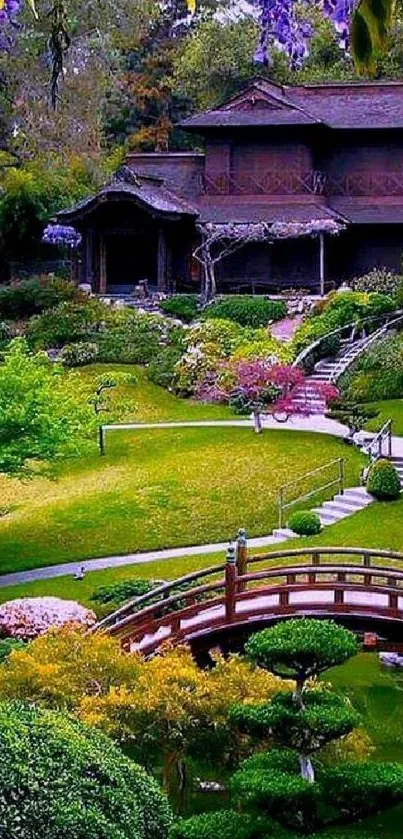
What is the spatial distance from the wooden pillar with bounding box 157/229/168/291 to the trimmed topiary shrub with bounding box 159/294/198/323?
2.50 meters

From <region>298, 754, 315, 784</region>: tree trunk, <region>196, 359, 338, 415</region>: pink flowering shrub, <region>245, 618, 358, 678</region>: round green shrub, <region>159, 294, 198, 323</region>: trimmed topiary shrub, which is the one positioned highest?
<region>159, 294, 198, 323</region>: trimmed topiary shrub

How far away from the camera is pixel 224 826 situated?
12.6 metres

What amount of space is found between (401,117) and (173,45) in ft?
70.4

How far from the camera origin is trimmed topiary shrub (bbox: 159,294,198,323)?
43875 mm

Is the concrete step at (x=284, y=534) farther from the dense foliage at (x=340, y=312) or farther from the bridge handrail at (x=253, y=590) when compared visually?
the dense foliage at (x=340, y=312)

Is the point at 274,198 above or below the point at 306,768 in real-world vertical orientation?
above

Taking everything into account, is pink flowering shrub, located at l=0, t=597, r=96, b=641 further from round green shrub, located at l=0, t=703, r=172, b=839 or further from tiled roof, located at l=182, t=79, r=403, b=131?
tiled roof, located at l=182, t=79, r=403, b=131

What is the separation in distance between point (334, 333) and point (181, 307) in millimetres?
7082

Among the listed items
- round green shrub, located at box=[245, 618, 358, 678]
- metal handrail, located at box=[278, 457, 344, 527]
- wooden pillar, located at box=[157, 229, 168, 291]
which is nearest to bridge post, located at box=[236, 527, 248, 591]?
round green shrub, located at box=[245, 618, 358, 678]

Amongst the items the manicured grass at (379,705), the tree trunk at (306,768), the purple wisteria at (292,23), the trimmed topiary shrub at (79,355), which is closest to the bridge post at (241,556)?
the manicured grass at (379,705)

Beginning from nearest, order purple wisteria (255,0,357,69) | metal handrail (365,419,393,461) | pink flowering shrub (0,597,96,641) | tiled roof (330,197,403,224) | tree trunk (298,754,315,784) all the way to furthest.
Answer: purple wisteria (255,0,357,69)
tree trunk (298,754,315,784)
pink flowering shrub (0,597,96,641)
metal handrail (365,419,393,461)
tiled roof (330,197,403,224)

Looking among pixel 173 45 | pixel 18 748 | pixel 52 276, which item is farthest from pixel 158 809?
pixel 173 45

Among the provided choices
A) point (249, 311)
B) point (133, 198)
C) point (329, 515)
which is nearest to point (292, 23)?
point (329, 515)

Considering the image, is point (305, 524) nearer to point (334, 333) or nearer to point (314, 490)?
point (314, 490)
